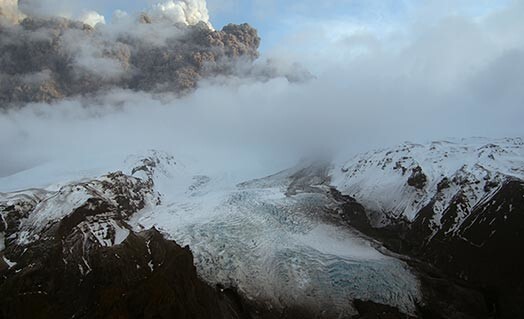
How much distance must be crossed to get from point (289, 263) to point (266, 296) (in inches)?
351

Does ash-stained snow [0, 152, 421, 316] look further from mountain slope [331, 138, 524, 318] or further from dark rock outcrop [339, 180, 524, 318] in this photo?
mountain slope [331, 138, 524, 318]

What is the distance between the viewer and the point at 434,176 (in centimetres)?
8644

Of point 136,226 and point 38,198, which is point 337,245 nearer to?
point 136,226

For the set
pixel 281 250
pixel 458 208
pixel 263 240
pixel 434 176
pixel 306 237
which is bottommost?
pixel 306 237

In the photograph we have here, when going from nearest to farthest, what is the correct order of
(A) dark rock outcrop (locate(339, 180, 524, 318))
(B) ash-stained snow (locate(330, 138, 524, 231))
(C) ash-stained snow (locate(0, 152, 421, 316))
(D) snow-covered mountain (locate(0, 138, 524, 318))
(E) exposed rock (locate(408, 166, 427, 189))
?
(A) dark rock outcrop (locate(339, 180, 524, 318)), (D) snow-covered mountain (locate(0, 138, 524, 318)), (C) ash-stained snow (locate(0, 152, 421, 316)), (B) ash-stained snow (locate(330, 138, 524, 231)), (E) exposed rock (locate(408, 166, 427, 189))

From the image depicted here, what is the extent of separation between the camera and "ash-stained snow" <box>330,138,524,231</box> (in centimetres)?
7900

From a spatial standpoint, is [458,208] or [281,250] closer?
[281,250]

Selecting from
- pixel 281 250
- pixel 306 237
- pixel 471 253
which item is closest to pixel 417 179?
pixel 471 253

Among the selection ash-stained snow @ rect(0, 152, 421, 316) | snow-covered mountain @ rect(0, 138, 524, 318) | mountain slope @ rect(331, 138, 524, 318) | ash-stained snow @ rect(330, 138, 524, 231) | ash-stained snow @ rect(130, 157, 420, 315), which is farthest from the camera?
ash-stained snow @ rect(330, 138, 524, 231)

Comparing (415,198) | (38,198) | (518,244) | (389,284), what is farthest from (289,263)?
(38,198)

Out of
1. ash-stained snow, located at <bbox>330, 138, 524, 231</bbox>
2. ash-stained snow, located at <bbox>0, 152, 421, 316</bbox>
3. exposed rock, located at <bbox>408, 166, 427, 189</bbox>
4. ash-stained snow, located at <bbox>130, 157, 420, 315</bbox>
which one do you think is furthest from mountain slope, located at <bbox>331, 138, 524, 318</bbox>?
ash-stained snow, located at <bbox>130, 157, 420, 315</bbox>

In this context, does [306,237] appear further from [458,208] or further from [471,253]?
[471,253]

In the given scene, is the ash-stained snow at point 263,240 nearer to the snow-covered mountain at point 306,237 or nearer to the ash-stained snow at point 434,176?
the snow-covered mountain at point 306,237

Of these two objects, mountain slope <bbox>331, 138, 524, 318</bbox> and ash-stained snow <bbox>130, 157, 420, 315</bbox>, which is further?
mountain slope <bbox>331, 138, 524, 318</bbox>
